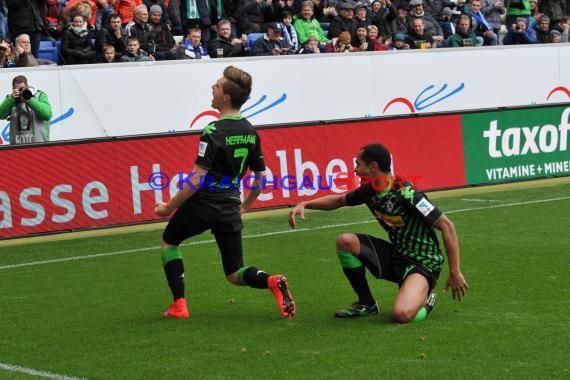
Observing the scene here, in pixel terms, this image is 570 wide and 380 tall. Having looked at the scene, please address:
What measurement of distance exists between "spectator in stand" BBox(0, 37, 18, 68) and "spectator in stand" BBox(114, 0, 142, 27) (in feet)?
10.1

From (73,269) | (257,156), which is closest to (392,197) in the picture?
(257,156)

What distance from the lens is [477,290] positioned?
10.3 metres

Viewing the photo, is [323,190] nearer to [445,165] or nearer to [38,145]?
[445,165]

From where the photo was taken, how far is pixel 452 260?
857 cm

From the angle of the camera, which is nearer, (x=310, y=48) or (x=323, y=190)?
(x=323, y=190)

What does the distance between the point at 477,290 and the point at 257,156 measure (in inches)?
99.1

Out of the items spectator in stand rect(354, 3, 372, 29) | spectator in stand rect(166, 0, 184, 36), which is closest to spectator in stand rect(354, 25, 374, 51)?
spectator in stand rect(354, 3, 372, 29)

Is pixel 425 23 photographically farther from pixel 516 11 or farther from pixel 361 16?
pixel 516 11

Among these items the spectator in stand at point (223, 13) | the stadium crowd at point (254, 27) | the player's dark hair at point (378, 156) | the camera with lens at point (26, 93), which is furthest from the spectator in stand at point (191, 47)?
the player's dark hair at point (378, 156)

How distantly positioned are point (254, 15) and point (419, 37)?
3.71 meters

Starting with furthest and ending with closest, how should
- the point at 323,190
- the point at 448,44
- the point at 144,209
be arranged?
the point at 448,44, the point at 323,190, the point at 144,209

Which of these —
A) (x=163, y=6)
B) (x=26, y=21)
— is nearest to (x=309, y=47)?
(x=163, y=6)

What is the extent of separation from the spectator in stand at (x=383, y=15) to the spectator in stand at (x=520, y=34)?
293 cm

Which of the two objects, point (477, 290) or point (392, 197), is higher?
point (392, 197)
